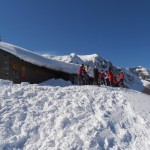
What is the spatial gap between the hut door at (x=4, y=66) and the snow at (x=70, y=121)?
37.3 ft

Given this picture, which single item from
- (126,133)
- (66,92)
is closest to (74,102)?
(66,92)

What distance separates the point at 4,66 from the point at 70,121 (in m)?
16.7

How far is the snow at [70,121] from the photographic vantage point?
9.84 metres

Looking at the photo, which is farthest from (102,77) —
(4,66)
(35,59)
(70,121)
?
(70,121)

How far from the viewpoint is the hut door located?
2612cm

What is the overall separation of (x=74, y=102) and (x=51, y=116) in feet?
7.06

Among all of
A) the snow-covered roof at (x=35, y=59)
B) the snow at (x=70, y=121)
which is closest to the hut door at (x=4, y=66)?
the snow-covered roof at (x=35, y=59)

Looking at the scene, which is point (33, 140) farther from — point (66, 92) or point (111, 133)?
point (66, 92)

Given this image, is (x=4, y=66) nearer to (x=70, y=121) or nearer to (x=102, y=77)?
(x=102, y=77)

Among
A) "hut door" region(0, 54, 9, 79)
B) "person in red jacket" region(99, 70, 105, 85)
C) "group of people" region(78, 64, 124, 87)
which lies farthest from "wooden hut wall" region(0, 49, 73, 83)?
"person in red jacket" region(99, 70, 105, 85)

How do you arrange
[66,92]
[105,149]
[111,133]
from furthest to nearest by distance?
[66,92] → [111,133] → [105,149]

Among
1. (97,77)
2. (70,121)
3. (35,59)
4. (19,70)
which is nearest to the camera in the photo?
(70,121)

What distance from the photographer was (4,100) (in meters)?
13.0

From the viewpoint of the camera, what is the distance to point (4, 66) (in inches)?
1038
